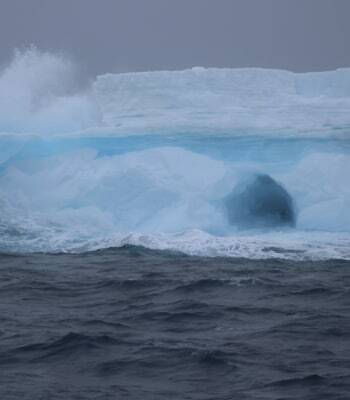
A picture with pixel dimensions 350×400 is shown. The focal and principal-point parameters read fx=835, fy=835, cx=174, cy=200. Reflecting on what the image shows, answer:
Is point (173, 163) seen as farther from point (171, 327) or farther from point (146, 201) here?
point (171, 327)

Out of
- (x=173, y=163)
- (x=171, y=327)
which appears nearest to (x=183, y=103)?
(x=173, y=163)

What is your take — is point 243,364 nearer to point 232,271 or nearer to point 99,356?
point 99,356

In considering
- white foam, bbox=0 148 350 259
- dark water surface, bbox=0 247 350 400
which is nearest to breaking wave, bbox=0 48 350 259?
white foam, bbox=0 148 350 259

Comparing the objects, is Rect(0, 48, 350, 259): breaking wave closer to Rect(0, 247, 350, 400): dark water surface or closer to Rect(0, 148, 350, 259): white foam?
Rect(0, 148, 350, 259): white foam

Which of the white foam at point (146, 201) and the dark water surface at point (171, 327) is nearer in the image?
the dark water surface at point (171, 327)

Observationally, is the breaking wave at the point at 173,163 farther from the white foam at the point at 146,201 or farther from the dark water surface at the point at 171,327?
the dark water surface at the point at 171,327

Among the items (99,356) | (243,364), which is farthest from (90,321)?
(243,364)

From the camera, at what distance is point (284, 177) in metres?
12.0

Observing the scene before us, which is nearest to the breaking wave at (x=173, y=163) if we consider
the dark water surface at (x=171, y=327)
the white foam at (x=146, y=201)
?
the white foam at (x=146, y=201)

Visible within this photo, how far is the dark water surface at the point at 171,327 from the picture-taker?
5680 millimetres

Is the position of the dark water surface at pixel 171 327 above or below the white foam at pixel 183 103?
below

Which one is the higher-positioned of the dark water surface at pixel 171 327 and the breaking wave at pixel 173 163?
the breaking wave at pixel 173 163

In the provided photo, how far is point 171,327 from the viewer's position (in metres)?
7.07

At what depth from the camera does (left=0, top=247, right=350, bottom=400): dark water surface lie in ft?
18.6
